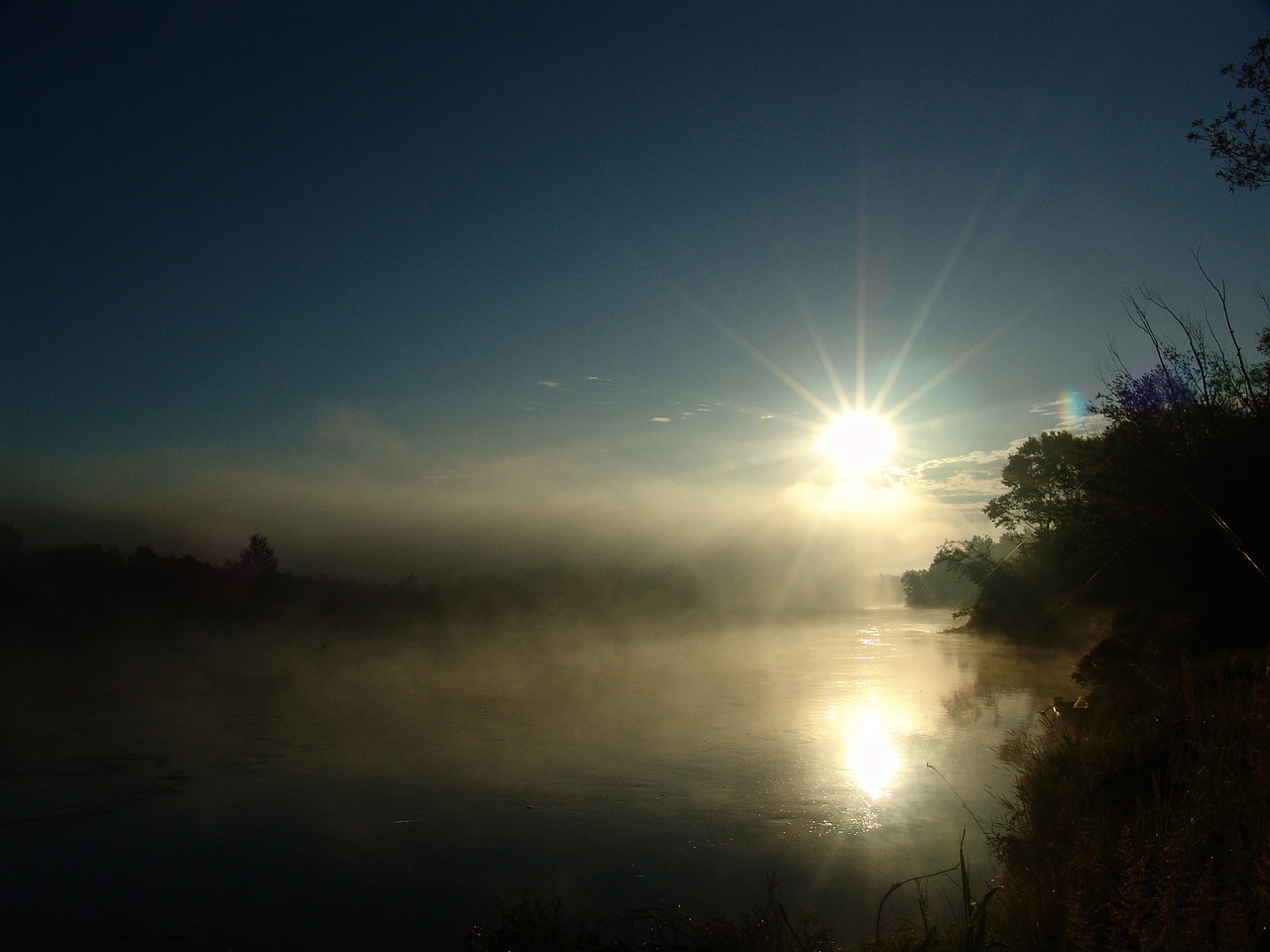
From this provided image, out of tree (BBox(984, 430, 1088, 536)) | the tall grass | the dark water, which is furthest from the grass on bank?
→ tree (BBox(984, 430, 1088, 536))

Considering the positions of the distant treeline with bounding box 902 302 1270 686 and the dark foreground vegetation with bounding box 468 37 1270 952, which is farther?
the distant treeline with bounding box 902 302 1270 686

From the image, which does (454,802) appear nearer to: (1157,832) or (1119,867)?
(1119,867)

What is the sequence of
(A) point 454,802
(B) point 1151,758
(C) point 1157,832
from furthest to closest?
(A) point 454,802 → (B) point 1151,758 → (C) point 1157,832

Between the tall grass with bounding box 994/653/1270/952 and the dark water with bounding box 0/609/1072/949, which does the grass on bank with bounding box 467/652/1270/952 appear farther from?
the dark water with bounding box 0/609/1072/949

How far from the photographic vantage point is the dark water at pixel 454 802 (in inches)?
319

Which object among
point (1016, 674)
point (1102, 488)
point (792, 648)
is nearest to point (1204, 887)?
point (1102, 488)

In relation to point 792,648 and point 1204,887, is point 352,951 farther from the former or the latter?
point 792,648

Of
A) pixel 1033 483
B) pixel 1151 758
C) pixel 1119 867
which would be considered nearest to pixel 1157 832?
pixel 1119 867

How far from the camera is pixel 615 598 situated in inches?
3127

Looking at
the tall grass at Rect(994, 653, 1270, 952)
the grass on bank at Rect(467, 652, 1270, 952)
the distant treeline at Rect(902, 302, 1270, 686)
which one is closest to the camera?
the tall grass at Rect(994, 653, 1270, 952)

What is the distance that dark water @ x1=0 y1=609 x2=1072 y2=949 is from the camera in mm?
8109

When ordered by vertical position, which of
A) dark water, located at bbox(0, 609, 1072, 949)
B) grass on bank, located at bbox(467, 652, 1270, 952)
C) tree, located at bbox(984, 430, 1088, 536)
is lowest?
dark water, located at bbox(0, 609, 1072, 949)

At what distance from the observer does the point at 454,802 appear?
39.0 feet

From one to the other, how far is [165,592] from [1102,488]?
43.0 m
